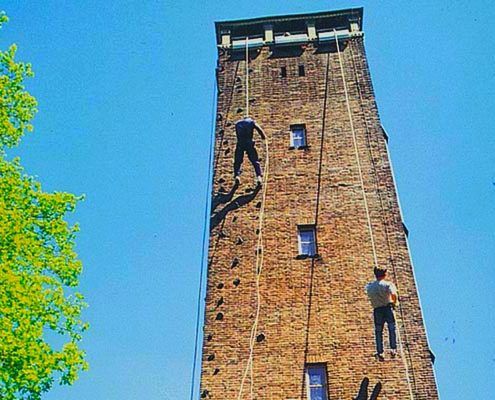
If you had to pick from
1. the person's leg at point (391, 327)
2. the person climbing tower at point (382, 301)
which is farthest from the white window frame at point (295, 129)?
the person's leg at point (391, 327)

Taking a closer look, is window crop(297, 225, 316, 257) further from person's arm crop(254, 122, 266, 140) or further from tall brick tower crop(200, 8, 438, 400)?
person's arm crop(254, 122, 266, 140)

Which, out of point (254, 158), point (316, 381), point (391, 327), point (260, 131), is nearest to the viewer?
point (391, 327)

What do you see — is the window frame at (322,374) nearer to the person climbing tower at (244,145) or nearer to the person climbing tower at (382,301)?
the person climbing tower at (382,301)

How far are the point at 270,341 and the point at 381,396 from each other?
7.52 feet

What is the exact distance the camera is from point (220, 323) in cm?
1395

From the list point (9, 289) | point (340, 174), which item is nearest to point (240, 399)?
point (9, 289)

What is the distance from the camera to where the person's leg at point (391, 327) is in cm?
1195

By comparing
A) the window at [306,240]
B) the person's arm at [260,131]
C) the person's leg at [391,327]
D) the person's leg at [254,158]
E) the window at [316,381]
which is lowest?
the window at [316,381]

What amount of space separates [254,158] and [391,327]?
5.92 m

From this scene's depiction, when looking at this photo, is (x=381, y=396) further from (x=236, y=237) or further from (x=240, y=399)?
(x=236, y=237)

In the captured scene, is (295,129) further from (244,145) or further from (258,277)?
(258,277)

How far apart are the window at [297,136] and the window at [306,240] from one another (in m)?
2.62

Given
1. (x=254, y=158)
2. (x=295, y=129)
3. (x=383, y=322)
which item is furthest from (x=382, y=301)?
(x=295, y=129)

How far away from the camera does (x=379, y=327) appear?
39.9 feet
